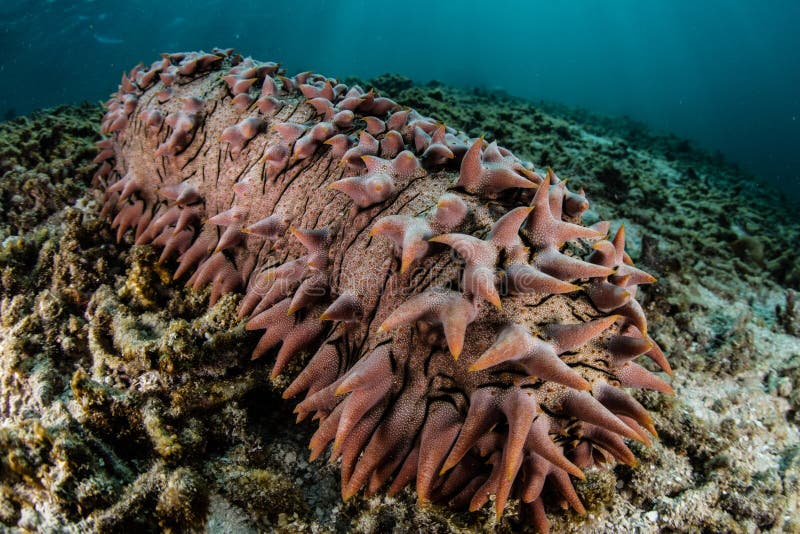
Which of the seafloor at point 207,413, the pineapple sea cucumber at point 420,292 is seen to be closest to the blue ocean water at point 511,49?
the seafloor at point 207,413

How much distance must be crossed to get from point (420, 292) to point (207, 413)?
146cm

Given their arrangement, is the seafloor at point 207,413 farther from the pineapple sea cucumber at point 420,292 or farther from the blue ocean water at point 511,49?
the blue ocean water at point 511,49

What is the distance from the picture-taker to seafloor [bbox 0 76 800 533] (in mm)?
1772

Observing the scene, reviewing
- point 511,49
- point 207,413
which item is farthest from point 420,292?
point 511,49

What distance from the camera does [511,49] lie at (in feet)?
439

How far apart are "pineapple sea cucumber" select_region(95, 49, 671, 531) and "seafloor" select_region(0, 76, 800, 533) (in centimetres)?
29

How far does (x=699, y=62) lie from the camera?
401ft

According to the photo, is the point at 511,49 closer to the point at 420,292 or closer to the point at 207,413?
the point at 420,292

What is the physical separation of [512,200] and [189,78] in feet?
10.1

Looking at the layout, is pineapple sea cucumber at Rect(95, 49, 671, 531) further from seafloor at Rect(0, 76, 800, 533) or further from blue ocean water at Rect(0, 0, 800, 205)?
blue ocean water at Rect(0, 0, 800, 205)

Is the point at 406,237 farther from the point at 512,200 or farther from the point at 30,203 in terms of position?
the point at 30,203

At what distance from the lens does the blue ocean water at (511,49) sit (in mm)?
39281

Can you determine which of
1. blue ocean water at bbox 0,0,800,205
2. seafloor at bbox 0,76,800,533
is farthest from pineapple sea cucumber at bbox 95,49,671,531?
blue ocean water at bbox 0,0,800,205

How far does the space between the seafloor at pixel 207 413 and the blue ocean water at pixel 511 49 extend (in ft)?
56.3
